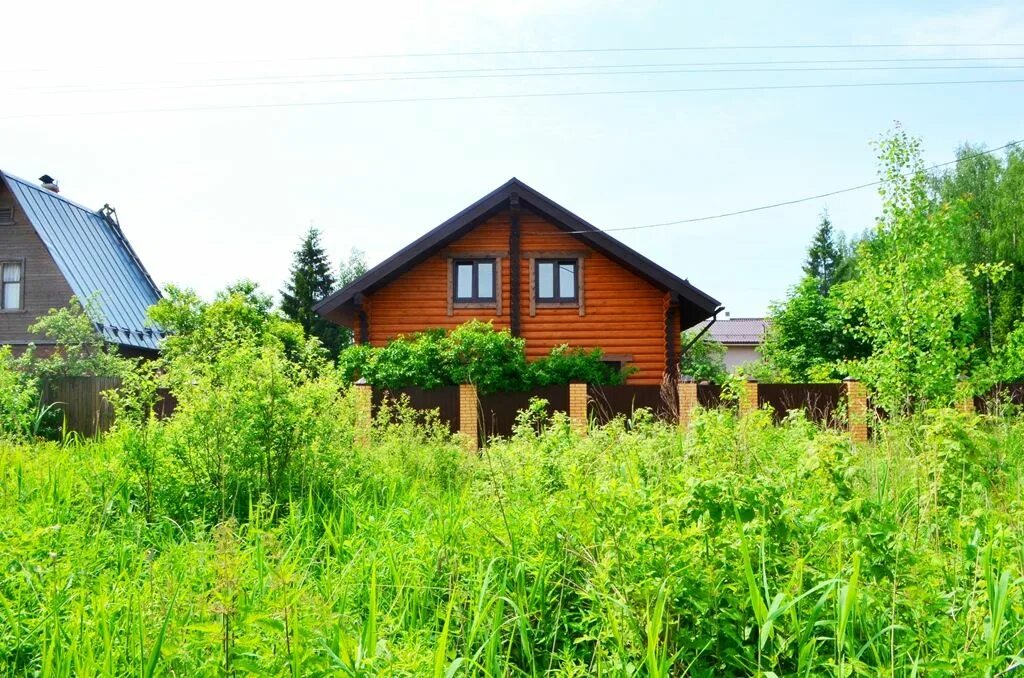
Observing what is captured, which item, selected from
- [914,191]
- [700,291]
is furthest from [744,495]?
[700,291]

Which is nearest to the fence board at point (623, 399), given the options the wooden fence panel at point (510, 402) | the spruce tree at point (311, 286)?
the wooden fence panel at point (510, 402)

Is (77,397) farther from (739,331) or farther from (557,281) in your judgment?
(739,331)

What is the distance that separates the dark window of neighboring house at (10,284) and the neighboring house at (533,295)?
12012 millimetres

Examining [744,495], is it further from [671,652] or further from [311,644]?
[311,644]

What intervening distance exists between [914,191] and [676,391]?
554 centimetres

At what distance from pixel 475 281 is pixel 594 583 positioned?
16.9m

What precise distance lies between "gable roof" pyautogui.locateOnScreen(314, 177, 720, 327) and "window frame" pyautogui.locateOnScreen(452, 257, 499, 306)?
763 mm

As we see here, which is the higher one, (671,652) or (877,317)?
(877,317)

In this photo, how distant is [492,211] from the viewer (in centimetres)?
1953

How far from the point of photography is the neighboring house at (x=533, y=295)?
19547 mm

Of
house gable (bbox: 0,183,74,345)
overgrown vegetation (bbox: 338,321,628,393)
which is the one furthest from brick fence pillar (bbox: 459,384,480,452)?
house gable (bbox: 0,183,74,345)

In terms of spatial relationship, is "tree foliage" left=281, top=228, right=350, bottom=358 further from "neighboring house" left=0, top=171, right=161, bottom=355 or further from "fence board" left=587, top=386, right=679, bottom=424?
"fence board" left=587, top=386, right=679, bottom=424

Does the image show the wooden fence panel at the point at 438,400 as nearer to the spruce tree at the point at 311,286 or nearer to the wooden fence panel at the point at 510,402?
the wooden fence panel at the point at 510,402

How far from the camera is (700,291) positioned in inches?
750
